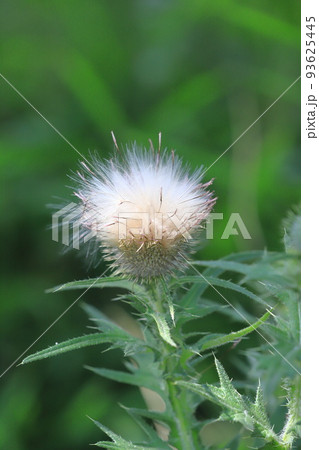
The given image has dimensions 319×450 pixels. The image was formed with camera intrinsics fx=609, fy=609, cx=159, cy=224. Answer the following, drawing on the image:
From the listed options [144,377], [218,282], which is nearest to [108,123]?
[144,377]

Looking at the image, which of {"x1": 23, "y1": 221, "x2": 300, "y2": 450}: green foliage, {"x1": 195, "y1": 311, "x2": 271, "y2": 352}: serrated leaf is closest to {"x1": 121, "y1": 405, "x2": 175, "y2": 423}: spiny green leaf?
{"x1": 23, "y1": 221, "x2": 300, "y2": 450}: green foliage

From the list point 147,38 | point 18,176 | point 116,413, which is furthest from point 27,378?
point 147,38

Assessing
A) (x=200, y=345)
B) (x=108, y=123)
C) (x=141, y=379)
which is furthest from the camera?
(x=108, y=123)

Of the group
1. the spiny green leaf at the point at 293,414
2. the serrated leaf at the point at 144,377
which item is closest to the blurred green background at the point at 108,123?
the serrated leaf at the point at 144,377

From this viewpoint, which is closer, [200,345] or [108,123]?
[200,345]

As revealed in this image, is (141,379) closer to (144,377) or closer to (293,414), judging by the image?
(144,377)

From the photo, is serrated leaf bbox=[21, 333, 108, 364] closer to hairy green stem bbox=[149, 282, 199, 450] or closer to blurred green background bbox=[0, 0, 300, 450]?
hairy green stem bbox=[149, 282, 199, 450]
